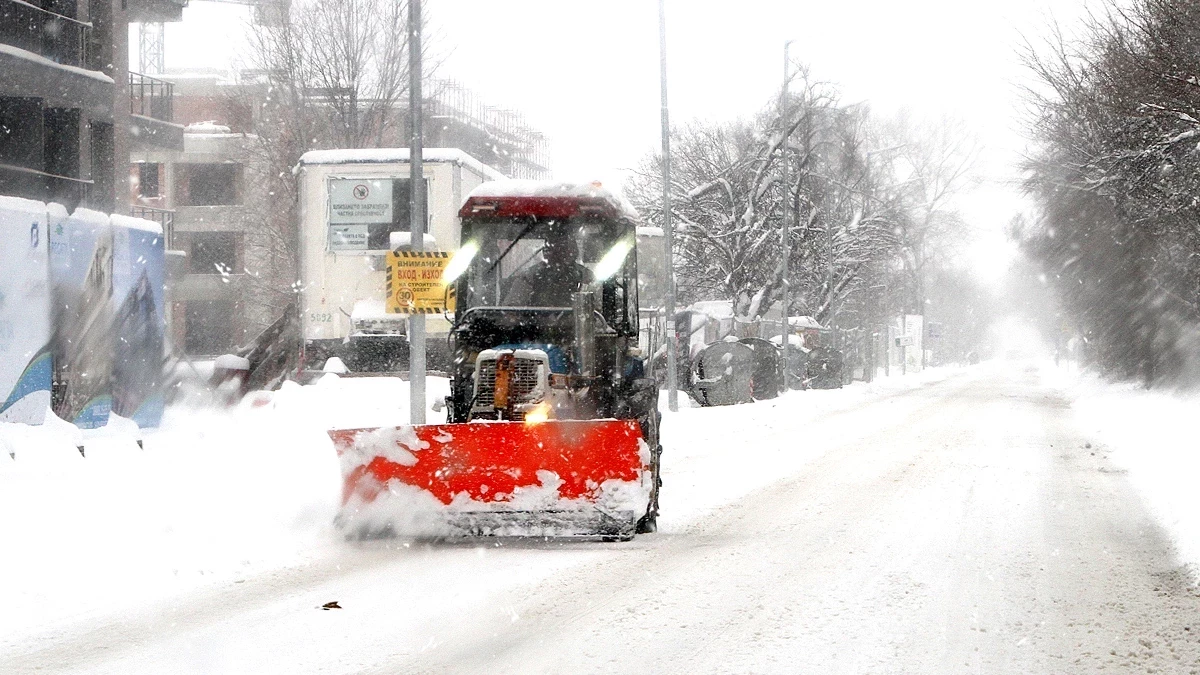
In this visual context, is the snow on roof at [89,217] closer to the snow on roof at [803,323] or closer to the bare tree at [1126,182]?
the bare tree at [1126,182]

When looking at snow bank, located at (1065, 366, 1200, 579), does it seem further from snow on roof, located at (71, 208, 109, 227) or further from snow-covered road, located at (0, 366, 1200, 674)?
snow on roof, located at (71, 208, 109, 227)

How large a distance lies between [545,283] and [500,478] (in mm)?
2193

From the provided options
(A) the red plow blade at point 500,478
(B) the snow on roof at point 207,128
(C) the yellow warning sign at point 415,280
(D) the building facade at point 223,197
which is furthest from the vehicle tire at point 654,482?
(B) the snow on roof at point 207,128

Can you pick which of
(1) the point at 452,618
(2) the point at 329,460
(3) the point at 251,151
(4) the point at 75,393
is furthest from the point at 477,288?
(3) the point at 251,151

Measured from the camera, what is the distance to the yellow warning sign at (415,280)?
13.7 m

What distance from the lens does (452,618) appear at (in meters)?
6.76

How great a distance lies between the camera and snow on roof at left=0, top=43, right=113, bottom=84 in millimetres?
22250

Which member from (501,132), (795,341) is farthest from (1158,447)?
(501,132)

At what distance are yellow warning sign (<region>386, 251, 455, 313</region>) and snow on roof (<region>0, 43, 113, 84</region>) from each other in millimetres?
11964

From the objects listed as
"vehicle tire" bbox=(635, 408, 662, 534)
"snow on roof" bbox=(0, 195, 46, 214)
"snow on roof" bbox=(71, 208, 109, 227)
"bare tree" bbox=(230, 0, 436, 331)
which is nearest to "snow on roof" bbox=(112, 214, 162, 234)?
→ "snow on roof" bbox=(71, 208, 109, 227)

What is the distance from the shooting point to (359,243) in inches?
877

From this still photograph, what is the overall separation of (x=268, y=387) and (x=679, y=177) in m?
25.2

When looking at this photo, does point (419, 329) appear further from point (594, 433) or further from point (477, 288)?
point (594, 433)

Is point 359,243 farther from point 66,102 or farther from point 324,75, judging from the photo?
point 324,75
